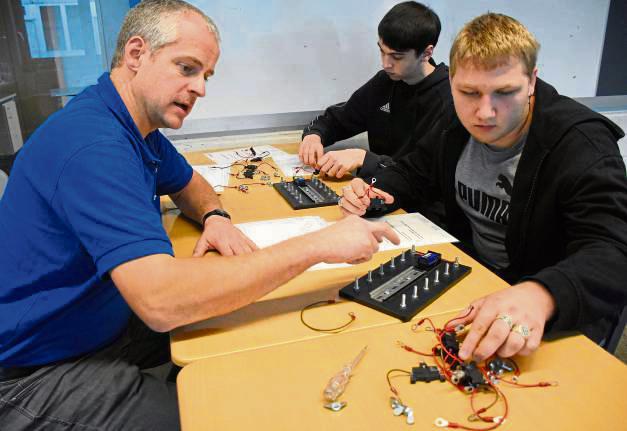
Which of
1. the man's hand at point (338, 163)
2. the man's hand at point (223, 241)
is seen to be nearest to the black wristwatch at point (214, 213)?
the man's hand at point (223, 241)

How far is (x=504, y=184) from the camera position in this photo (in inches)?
58.2

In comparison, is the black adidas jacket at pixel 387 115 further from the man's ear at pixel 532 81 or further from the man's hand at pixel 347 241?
the man's hand at pixel 347 241

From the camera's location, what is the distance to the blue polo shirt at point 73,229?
0.95 metres

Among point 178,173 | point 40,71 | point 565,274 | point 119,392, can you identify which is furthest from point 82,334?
point 40,71

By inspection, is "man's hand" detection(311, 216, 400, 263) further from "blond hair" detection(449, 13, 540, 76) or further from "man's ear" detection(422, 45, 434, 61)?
"man's ear" detection(422, 45, 434, 61)

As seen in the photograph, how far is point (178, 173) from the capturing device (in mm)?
1683

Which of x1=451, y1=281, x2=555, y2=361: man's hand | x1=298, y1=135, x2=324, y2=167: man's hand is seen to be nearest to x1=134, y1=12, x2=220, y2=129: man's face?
x1=451, y1=281, x2=555, y2=361: man's hand

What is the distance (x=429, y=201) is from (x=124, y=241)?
1268mm

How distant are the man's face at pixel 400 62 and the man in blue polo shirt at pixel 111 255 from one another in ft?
3.97

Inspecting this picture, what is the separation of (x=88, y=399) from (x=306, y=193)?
103 cm

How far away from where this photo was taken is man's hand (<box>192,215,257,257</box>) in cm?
134

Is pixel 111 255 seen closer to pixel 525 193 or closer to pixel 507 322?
pixel 507 322

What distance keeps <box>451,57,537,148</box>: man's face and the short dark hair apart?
2.89 ft

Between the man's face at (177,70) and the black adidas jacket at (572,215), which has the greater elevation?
the man's face at (177,70)
